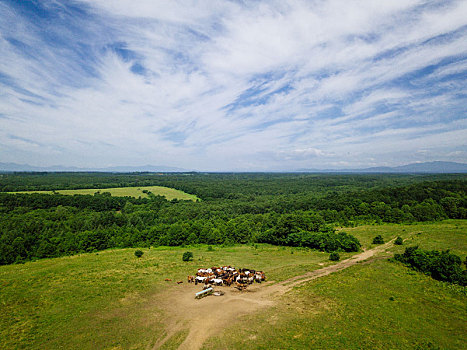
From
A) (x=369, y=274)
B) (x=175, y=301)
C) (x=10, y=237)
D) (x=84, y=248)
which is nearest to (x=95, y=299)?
(x=175, y=301)

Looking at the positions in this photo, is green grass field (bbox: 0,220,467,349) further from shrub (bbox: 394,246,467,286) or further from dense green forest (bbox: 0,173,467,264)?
dense green forest (bbox: 0,173,467,264)

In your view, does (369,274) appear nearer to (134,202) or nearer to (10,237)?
(10,237)

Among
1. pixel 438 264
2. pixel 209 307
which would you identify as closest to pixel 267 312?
pixel 209 307

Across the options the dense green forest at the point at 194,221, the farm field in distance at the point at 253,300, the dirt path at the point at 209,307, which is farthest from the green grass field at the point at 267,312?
the dense green forest at the point at 194,221

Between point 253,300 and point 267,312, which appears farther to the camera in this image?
point 253,300

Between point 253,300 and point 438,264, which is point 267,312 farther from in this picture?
point 438,264
